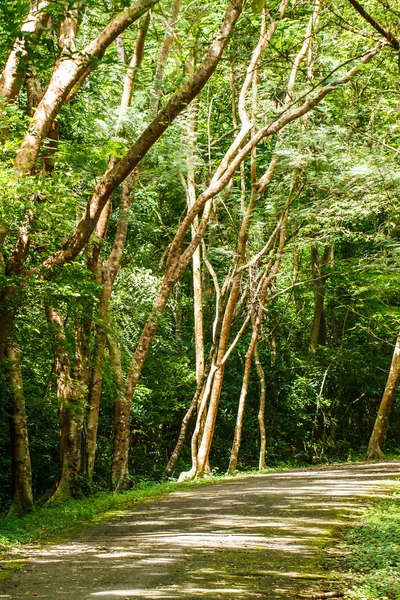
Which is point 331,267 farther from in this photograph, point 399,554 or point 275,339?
point 399,554

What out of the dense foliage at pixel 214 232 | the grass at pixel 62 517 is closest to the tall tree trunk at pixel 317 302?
the dense foliage at pixel 214 232

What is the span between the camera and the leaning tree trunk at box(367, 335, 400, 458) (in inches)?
773

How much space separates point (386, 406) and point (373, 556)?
1427 centimetres

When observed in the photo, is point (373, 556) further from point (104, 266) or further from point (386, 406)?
point (386, 406)

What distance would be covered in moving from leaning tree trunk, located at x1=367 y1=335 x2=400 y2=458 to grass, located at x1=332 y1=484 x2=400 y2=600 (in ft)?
35.9

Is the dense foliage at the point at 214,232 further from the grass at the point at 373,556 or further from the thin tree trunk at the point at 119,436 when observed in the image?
the grass at the point at 373,556

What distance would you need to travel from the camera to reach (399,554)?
21.0 ft

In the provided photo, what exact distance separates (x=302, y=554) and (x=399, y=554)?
0.92 metres

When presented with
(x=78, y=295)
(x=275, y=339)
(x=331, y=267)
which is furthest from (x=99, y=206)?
(x=275, y=339)

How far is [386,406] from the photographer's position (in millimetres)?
20000

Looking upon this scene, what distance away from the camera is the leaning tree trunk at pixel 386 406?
19.6 meters

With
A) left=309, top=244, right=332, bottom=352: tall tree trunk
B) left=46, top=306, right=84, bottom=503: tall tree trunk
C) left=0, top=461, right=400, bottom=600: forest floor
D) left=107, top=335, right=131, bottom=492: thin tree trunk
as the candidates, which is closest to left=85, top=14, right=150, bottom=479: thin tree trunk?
left=46, top=306, right=84, bottom=503: tall tree trunk

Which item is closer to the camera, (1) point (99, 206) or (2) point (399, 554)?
(2) point (399, 554)

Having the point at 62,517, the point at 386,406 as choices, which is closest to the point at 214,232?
the point at 386,406
